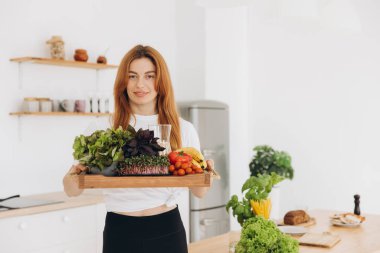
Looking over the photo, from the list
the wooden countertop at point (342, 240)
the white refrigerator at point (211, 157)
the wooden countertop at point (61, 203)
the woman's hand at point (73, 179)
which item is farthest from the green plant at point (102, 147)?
the white refrigerator at point (211, 157)

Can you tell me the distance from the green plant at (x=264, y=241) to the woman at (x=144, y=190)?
297 mm

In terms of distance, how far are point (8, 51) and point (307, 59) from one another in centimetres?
281

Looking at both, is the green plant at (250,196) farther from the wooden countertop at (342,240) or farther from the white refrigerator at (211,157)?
the white refrigerator at (211,157)

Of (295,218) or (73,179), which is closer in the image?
(73,179)

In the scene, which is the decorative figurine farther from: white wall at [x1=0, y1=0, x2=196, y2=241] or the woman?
the woman

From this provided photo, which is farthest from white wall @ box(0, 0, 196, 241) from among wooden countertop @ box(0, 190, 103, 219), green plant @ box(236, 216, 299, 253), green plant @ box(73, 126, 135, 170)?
green plant @ box(236, 216, 299, 253)

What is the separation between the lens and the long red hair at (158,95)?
2170mm

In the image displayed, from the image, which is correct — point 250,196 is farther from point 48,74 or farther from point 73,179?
point 48,74

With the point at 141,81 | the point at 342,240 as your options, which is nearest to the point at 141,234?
the point at 141,81

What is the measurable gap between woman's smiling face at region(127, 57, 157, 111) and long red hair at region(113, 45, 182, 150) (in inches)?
0.7

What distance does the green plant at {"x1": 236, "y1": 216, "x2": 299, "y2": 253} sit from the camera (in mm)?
1895

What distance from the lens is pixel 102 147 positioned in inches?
76.8

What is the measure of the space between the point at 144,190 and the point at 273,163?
3.06m

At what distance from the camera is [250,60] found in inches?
225
